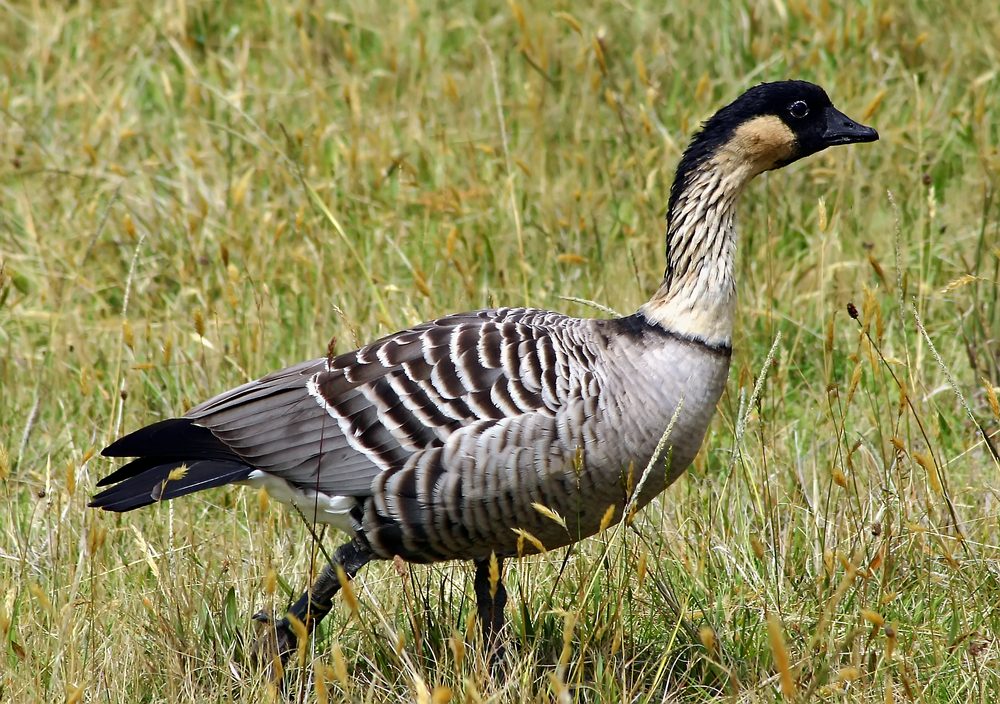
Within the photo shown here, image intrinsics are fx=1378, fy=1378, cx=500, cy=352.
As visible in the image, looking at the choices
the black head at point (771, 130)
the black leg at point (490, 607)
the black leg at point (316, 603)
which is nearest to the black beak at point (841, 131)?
the black head at point (771, 130)

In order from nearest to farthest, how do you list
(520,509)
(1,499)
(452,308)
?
(520,509) < (1,499) < (452,308)

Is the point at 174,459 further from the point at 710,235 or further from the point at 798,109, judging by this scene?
the point at 798,109

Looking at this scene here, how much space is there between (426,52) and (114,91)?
1761mm

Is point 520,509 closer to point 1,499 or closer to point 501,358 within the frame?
point 501,358

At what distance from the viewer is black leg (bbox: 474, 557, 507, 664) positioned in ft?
13.6

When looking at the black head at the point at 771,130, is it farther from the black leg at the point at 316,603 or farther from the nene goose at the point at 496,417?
the black leg at the point at 316,603

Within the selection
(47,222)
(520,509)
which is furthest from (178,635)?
(47,222)

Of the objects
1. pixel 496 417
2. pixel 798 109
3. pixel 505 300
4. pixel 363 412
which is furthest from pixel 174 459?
pixel 798 109

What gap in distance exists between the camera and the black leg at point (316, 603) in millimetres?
4172

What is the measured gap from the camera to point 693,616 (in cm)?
434

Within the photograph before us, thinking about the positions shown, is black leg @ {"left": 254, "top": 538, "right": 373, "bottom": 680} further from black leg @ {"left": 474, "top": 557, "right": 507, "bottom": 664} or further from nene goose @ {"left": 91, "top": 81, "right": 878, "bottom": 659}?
black leg @ {"left": 474, "top": 557, "right": 507, "bottom": 664}

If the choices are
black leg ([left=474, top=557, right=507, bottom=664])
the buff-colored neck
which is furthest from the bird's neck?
black leg ([left=474, top=557, right=507, bottom=664])

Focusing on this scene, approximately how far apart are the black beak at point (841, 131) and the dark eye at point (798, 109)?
0.10m

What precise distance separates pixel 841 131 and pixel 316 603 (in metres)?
2.31
